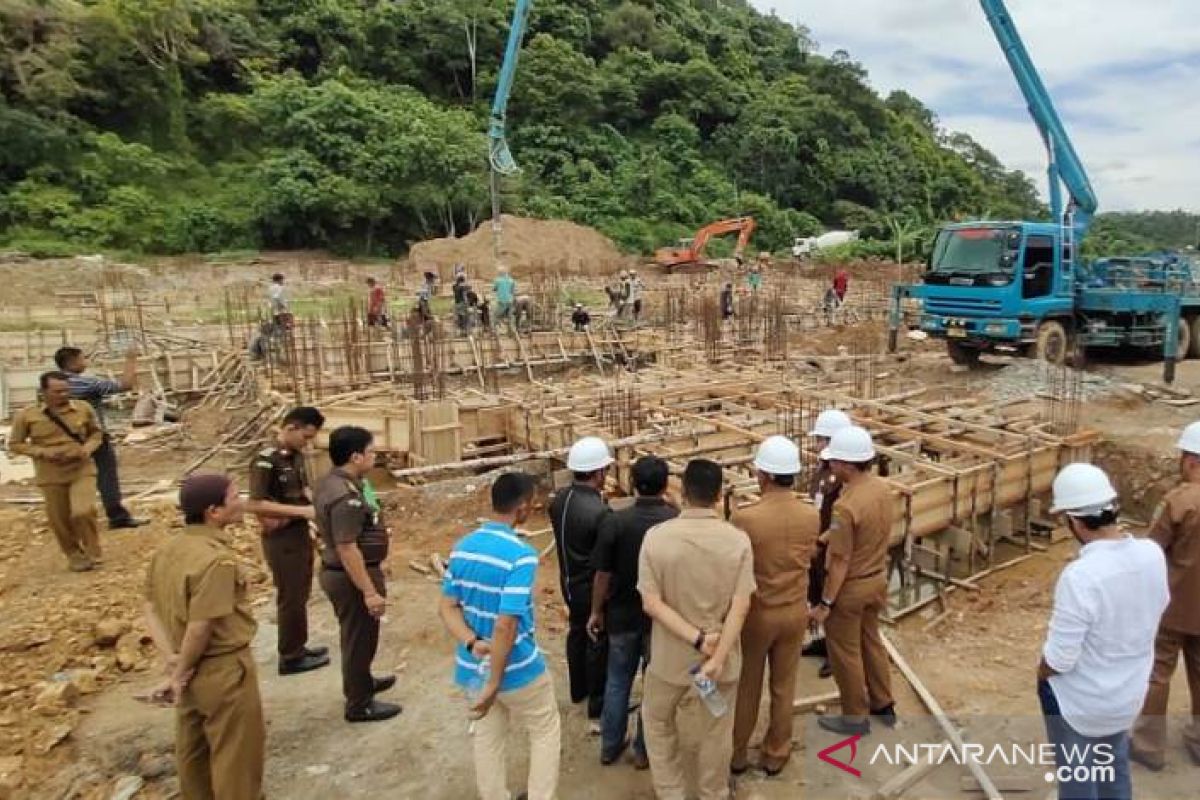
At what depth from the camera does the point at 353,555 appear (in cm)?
312

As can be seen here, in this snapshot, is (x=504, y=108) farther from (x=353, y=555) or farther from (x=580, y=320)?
(x=353, y=555)

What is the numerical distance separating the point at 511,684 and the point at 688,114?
4308cm

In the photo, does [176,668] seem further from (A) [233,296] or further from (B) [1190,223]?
(B) [1190,223]

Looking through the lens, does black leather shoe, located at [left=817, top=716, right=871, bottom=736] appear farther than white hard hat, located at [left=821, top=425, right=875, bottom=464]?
Yes

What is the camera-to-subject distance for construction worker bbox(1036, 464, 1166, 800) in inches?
87.4

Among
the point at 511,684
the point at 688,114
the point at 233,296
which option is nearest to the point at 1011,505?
the point at 511,684

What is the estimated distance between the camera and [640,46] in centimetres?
4400

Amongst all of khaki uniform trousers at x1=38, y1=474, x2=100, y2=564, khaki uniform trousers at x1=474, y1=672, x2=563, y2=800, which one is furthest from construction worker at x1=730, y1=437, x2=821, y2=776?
khaki uniform trousers at x1=38, y1=474, x2=100, y2=564

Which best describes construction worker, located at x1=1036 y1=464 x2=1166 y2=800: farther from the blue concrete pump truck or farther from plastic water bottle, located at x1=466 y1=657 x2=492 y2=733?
the blue concrete pump truck

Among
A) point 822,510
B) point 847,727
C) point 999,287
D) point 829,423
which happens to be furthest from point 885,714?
point 999,287

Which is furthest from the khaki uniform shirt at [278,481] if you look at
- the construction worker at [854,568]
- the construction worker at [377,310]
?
the construction worker at [377,310]

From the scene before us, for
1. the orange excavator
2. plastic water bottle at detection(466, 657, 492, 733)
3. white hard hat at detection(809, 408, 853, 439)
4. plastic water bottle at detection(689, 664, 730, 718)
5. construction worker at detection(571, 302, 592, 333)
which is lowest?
plastic water bottle at detection(689, 664, 730, 718)

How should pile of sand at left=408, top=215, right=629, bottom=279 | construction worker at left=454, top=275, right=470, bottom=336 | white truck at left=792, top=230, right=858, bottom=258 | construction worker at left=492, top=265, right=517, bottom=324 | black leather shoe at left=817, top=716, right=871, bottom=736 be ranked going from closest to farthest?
black leather shoe at left=817, top=716, right=871, bottom=736 → construction worker at left=454, top=275, right=470, bottom=336 → construction worker at left=492, top=265, right=517, bottom=324 → pile of sand at left=408, top=215, right=629, bottom=279 → white truck at left=792, top=230, right=858, bottom=258

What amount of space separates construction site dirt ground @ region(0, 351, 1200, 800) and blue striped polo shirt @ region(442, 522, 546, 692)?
83 centimetres
